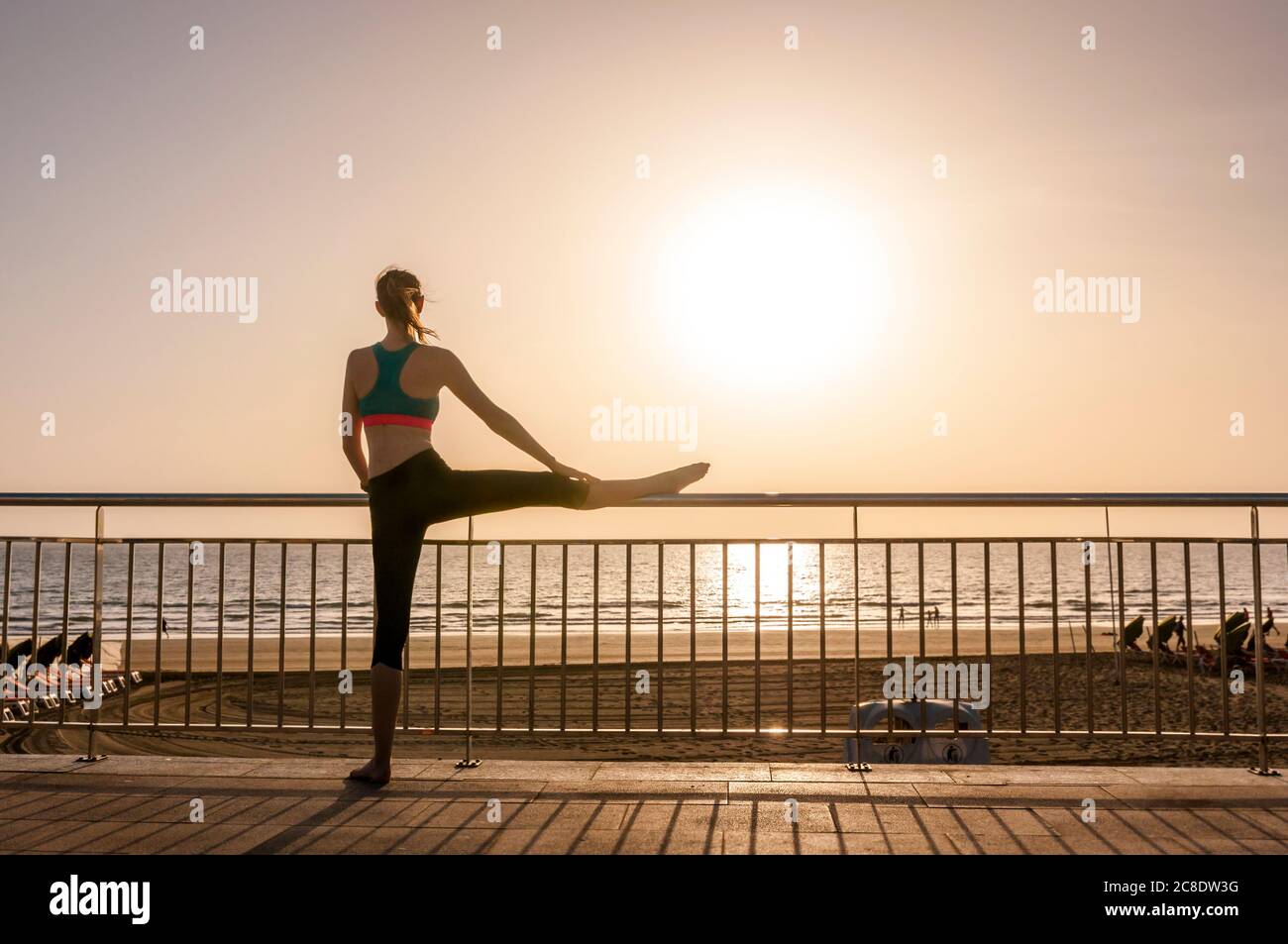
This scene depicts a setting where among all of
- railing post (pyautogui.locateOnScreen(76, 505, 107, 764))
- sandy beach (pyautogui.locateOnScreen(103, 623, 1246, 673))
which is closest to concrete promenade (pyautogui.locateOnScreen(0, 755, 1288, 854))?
railing post (pyautogui.locateOnScreen(76, 505, 107, 764))

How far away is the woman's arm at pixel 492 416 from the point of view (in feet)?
14.2

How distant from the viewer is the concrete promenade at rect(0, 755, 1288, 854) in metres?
3.62

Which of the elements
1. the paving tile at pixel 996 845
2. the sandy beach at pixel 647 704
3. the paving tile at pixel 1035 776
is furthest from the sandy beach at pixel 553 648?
the paving tile at pixel 996 845

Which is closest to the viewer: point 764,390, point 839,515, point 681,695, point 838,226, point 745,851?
point 745,851

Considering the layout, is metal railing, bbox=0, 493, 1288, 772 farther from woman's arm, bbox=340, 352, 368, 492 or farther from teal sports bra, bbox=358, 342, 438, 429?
teal sports bra, bbox=358, 342, 438, 429

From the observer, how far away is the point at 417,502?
4.33 metres

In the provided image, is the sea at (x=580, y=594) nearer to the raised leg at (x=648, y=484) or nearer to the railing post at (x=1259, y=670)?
the railing post at (x=1259, y=670)

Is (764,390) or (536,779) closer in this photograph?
(536,779)

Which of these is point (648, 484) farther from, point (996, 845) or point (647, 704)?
point (647, 704)

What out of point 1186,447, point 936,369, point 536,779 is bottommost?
point 536,779

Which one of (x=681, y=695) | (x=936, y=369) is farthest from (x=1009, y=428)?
(x=681, y=695)

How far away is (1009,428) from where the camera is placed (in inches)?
2544

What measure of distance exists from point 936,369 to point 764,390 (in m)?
24.0
